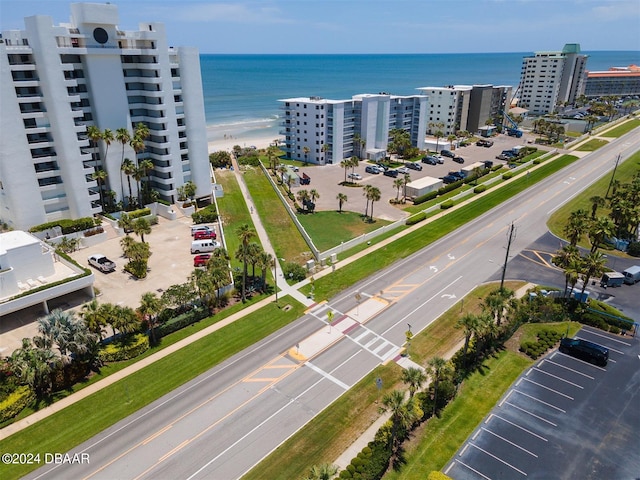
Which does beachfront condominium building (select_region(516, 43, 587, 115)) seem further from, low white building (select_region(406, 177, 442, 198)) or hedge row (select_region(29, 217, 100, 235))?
hedge row (select_region(29, 217, 100, 235))

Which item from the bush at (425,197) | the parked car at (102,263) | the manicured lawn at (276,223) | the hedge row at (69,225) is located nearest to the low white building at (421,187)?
the bush at (425,197)

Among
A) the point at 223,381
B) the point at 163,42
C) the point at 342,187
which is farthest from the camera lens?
the point at 342,187

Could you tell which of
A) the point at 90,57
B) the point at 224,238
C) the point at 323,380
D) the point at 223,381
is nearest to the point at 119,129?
the point at 90,57

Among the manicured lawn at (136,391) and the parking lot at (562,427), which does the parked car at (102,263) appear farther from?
the parking lot at (562,427)

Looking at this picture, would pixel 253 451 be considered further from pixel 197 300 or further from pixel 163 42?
pixel 163 42

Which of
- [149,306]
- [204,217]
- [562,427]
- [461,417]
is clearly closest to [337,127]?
[204,217]
